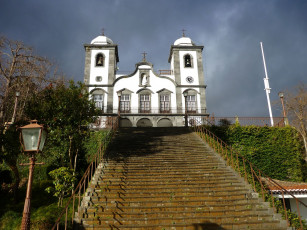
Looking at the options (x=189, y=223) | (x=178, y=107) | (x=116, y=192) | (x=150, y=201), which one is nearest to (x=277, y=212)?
(x=189, y=223)

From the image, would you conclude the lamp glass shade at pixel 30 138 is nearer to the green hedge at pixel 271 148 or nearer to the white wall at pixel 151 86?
the green hedge at pixel 271 148

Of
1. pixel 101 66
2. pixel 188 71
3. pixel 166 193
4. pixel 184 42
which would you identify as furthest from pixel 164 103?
pixel 166 193

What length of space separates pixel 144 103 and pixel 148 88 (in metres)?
1.69

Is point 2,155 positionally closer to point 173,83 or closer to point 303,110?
point 173,83

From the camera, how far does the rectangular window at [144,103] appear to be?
2406cm

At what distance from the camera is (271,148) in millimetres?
16875

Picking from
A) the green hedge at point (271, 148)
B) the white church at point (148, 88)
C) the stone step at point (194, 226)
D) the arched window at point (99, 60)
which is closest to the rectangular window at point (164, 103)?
the white church at point (148, 88)

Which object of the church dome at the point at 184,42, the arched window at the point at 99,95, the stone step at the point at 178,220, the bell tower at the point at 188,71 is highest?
the church dome at the point at 184,42

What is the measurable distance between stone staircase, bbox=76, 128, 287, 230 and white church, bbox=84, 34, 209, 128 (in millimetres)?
11790

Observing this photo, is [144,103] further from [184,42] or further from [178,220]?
[178,220]

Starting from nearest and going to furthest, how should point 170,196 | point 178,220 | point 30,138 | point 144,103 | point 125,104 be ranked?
point 30,138, point 178,220, point 170,196, point 125,104, point 144,103

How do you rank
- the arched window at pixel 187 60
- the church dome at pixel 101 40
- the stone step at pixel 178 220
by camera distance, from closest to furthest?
the stone step at pixel 178 220
the arched window at pixel 187 60
the church dome at pixel 101 40

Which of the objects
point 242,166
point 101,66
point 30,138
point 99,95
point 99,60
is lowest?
point 242,166

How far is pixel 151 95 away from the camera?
24.6 meters
